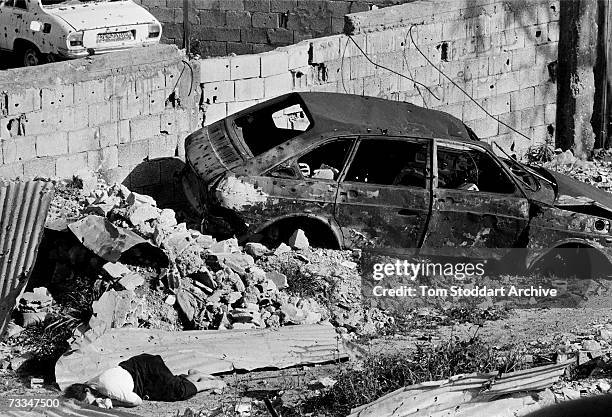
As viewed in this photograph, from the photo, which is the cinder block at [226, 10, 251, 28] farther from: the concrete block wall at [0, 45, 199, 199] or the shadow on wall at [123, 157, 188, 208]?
the shadow on wall at [123, 157, 188, 208]

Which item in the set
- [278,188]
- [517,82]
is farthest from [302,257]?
[517,82]

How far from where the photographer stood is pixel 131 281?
33.8 feet

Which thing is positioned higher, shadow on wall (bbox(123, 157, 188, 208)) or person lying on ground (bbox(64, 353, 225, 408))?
shadow on wall (bbox(123, 157, 188, 208))

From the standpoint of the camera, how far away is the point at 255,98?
13648mm

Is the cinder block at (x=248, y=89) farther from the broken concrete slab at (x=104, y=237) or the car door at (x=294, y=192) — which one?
the broken concrete slab at (x=104, y=237)

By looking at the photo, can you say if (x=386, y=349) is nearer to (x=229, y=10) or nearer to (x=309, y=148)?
(x=309, y=148)

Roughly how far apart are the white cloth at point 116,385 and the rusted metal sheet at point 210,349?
0.86 ft

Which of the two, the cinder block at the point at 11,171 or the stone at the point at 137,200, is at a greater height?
the cinder block at the point at 11,171

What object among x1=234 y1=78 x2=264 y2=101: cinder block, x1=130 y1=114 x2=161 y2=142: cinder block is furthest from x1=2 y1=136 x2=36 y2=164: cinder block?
x1=234 y1=78 x2=264 y2=101: cinder block

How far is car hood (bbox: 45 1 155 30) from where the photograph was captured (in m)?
16.5

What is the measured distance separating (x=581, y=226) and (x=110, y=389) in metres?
4.57

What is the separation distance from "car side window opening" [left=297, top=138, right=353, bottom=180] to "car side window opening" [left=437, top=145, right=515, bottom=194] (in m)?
0.83

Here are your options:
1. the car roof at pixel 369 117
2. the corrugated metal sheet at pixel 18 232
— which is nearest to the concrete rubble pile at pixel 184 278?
the corrugated metal sheet at pixel 18 232

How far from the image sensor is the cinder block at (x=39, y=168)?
11984mm
